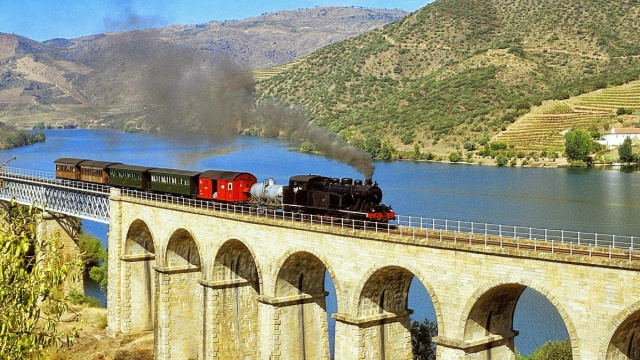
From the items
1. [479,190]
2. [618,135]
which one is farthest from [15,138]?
[618,135]

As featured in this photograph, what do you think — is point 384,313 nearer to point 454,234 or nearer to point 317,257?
point 317,257

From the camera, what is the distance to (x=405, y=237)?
30797mm

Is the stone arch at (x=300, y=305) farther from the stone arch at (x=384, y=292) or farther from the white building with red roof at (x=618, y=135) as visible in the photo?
the white building with red roof at (x=618, y=135)

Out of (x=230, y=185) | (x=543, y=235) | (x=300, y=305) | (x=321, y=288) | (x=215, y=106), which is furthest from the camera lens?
(x=215, y=106)

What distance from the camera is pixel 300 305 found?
3862 cm

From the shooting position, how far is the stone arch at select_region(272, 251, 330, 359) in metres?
37.8

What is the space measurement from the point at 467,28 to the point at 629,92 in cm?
5470

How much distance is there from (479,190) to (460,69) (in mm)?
67647

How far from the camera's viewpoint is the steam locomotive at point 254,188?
36656 mm

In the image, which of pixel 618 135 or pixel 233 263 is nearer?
pixel 233 263

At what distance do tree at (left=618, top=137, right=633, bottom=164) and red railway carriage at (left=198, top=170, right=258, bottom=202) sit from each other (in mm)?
68471

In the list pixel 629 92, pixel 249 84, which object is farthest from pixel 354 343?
pixel 629 92

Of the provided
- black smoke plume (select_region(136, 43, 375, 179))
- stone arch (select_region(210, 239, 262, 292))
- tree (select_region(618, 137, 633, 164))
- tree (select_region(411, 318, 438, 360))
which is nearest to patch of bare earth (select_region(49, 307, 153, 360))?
stone arch (select_region(210, 239, 262, 292))

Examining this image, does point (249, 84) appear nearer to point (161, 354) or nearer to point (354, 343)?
point (161, 354)
